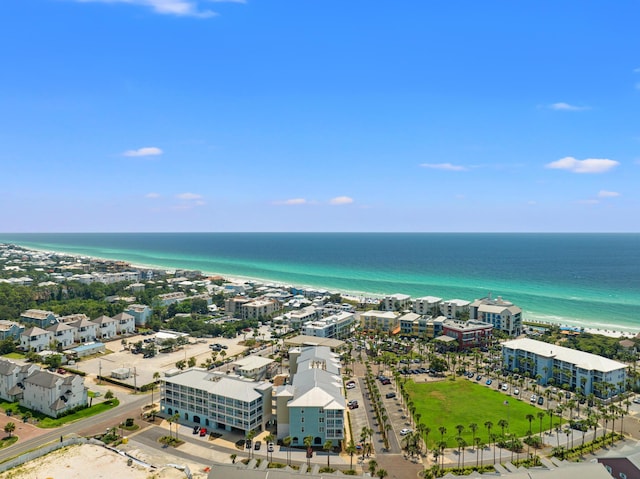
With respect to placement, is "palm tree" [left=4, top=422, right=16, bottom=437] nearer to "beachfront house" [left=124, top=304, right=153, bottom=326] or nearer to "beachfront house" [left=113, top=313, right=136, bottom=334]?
"beachfront house" [left=113, top=313, right=136, bottom=334]

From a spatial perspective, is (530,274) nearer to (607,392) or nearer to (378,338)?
(378,338)

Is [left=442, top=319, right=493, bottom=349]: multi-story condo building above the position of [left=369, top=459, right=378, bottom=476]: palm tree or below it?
above

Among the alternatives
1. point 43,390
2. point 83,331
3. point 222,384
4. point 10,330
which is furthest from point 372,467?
point 10,330

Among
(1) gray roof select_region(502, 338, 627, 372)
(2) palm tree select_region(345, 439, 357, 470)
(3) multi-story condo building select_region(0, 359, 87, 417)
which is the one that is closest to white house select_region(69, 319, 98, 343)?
(3) multi-story condo building select_region(0, 359, 87, 417)

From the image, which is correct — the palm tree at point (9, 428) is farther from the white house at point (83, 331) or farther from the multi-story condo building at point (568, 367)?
the multi-story condo building at point (568, 367)

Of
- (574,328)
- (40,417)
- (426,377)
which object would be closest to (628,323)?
(574,328)

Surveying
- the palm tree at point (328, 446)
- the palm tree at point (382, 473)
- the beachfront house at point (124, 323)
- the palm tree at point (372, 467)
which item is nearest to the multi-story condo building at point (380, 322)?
the beachfront house at point (124, 323)
